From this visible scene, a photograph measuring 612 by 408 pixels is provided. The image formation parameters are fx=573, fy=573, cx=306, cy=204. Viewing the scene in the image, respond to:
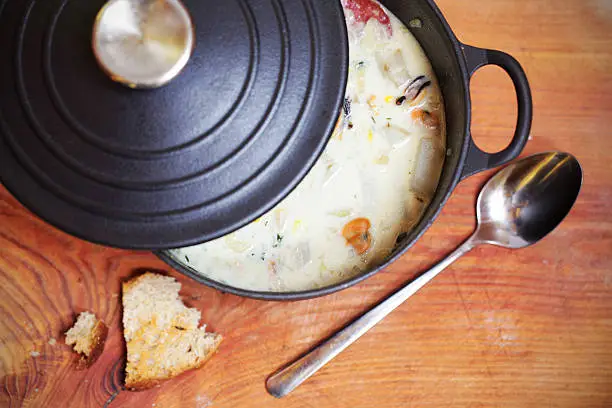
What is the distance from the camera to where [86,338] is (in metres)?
1.48

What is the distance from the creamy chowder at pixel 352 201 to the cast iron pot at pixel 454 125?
0.08 meters

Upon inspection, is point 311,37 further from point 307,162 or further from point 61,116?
point 61,116

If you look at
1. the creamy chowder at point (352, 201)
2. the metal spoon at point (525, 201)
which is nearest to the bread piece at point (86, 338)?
the creamy chowder at point (352, 201)

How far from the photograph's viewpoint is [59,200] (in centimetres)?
108

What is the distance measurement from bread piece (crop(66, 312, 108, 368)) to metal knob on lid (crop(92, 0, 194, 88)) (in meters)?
0.76

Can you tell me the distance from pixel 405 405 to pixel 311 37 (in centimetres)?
99

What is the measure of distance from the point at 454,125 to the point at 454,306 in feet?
1.60

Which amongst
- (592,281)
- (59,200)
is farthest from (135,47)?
(592,281)

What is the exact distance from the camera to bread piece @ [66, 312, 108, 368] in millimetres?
1472

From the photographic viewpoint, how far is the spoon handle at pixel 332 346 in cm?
147

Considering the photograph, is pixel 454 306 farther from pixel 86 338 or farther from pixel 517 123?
pixel 86 338

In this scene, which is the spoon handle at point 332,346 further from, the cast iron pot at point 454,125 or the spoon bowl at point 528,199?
the spoon bowl at point 528,199

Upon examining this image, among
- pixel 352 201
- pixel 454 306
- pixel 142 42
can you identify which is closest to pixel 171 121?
pixel 142 42

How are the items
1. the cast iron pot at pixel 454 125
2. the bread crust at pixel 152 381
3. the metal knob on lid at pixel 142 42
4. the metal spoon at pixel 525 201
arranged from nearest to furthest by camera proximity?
1. the metal knob on lid at pixel 142 42
2. the cast iron pot at pixel 454 125
3. the bread crust at pixel 152 381
4. the metal spoon at pixel 525 201
